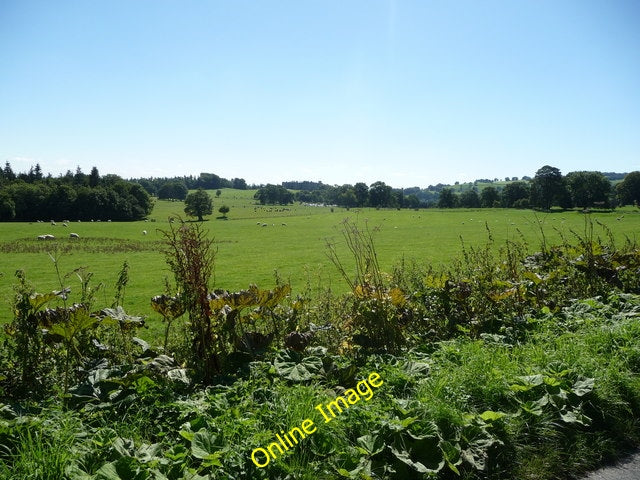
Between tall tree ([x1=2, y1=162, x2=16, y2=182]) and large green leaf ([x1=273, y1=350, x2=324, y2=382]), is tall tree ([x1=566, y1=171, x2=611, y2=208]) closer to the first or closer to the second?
large green leaf ([x1=273, y1=350, x2=324, y2=382])

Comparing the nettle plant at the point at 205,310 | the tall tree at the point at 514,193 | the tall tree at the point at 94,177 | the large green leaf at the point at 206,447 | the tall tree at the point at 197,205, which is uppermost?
the tall tree at the point at 94,177

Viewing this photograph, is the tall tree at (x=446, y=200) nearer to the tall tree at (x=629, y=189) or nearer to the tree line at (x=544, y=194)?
the tree line at (x=544, y=194)

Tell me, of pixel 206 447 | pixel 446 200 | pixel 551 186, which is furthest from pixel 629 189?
pixel 206 447

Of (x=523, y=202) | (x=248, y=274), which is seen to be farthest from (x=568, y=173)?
(x=248, y=274)

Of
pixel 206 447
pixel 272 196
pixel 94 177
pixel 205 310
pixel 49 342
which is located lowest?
pixel 206 447

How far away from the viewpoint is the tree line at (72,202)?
79938 millimetres

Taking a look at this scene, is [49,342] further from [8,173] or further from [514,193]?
[8,173]

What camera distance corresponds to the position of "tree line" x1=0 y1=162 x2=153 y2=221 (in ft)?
262

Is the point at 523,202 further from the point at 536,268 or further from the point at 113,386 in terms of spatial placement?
the point at 113,386

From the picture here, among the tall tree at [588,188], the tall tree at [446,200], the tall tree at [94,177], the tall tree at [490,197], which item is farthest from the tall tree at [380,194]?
the tall tree at [94,177]

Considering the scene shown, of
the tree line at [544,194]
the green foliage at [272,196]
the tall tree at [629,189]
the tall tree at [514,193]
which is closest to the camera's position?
the tree line at [544,194]

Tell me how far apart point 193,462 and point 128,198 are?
9874 cm

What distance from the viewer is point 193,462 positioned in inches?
125

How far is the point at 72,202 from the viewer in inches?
3403
